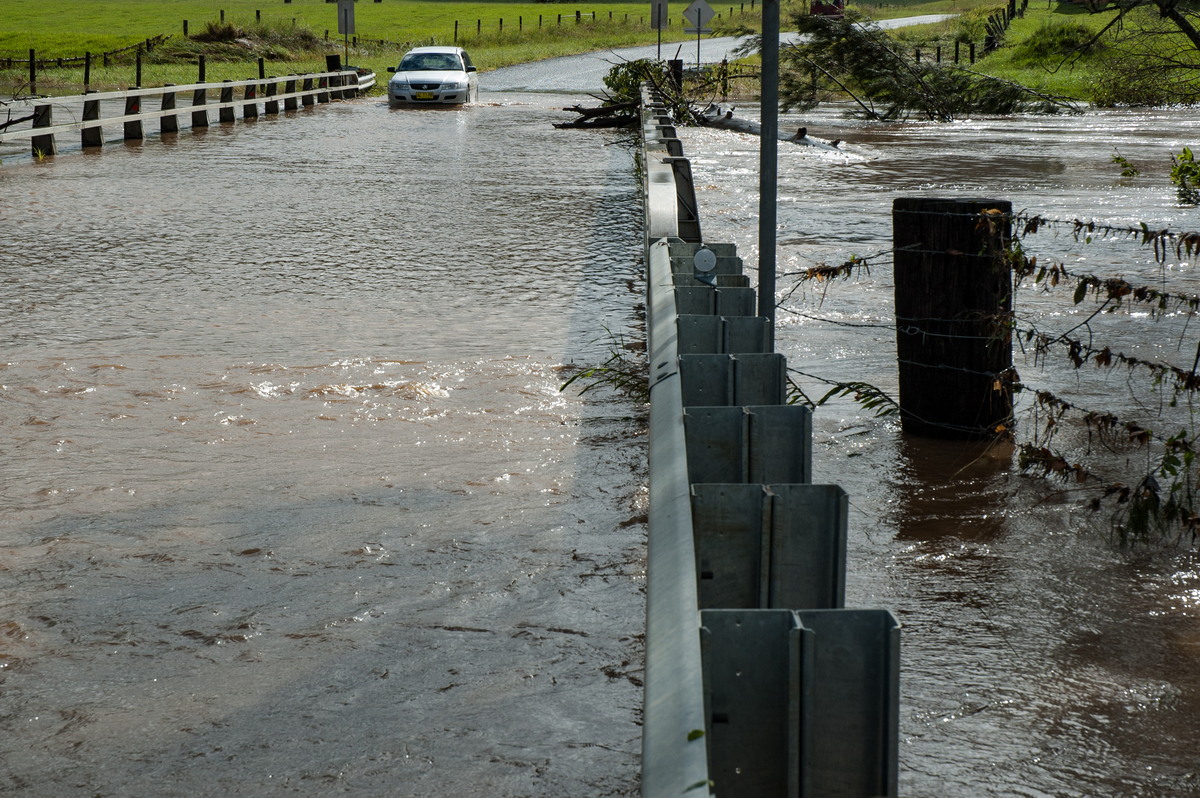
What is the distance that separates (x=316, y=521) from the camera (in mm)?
4922

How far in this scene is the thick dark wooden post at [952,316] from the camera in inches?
219

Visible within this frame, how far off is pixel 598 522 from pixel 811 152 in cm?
1576

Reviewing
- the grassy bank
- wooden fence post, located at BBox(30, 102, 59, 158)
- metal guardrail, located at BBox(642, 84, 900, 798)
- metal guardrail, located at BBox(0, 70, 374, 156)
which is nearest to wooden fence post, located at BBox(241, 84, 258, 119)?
metal guardrail, located at BBox(0, 70, 374, 156)

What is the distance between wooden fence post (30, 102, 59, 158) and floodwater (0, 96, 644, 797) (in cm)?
801

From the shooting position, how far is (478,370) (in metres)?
7.09

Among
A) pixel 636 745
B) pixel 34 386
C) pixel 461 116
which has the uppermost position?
pixel 461 116

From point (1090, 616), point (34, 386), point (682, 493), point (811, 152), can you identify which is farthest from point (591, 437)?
point (811, 152)

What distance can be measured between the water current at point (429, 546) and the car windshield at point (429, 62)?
21.4m

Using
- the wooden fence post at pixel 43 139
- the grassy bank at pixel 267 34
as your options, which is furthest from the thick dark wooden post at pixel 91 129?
the grassy bank at pixel 267 34

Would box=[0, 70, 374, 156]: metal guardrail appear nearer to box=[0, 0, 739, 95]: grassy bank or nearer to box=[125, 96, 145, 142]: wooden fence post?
box=[125, 96, 145, 142]: wooden fence post

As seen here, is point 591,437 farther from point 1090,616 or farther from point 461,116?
point 461,116

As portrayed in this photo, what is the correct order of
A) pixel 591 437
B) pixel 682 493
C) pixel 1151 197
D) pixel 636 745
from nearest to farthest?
pixel 682 493
pixel 636 745
pixel 591 437
pixel 1151 197

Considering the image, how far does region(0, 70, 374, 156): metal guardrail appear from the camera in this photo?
60.3ft

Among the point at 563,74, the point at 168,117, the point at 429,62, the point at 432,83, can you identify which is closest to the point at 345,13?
the point at 563,74
